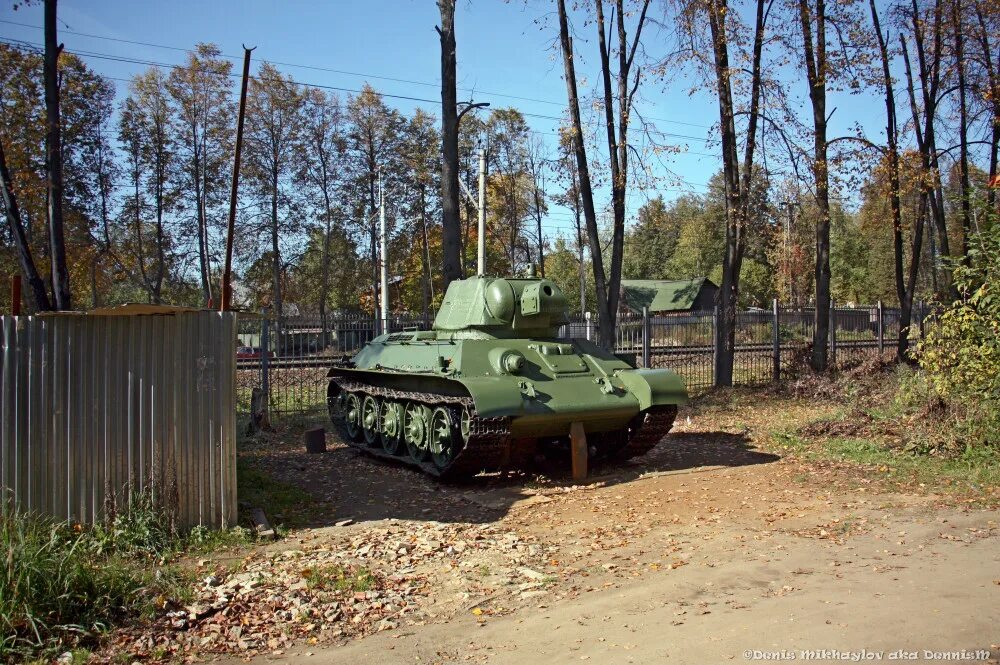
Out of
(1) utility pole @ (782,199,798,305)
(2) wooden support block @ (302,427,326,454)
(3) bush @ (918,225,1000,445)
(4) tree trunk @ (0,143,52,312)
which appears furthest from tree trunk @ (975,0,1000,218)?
(1) utility pole @ (782,199,798,305)

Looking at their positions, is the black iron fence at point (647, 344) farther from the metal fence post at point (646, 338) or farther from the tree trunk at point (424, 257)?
the tree trunk at point (424, 257)

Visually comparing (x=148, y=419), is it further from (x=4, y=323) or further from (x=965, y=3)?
(x=965, y=3)

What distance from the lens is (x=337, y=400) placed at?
45.1 ft

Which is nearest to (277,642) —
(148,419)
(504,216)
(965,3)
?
(148,419)

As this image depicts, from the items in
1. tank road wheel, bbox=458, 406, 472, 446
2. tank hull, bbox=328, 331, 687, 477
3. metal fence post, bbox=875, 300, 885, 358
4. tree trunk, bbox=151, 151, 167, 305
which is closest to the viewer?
tank hull, bbox=328, 331, 687, 477

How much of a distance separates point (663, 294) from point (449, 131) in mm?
32297

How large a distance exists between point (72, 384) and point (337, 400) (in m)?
7.19

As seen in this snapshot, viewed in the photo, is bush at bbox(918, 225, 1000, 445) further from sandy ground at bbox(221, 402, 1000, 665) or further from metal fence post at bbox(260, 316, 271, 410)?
metal fence post at bbox(260, 316, 271, 410)

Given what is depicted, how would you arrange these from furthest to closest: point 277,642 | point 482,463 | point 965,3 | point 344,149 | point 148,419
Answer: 1. point 344,149
2. point 965,3
3. point 482,463
4. point 148,419
5. point 277,642

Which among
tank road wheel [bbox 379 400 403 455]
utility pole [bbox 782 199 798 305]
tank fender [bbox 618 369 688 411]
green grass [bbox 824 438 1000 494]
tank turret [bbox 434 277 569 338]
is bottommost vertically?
green grass [bbox 824 438 1000 494]

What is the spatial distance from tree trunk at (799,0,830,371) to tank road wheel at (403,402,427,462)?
10814 mm

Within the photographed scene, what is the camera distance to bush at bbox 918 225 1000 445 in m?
9.43

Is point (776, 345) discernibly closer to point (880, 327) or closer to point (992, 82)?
point (880, 327)

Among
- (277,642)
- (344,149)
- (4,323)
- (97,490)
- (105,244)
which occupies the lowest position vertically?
(277,642)
